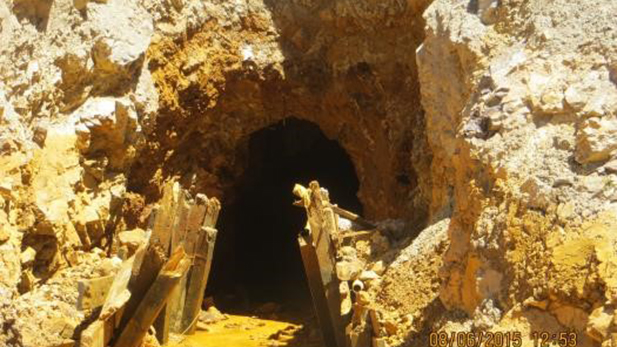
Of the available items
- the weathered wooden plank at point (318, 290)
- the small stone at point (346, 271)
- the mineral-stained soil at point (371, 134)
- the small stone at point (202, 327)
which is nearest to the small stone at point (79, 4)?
the mineral-stained soil at point (371, 134)

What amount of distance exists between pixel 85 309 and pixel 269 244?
948 cm

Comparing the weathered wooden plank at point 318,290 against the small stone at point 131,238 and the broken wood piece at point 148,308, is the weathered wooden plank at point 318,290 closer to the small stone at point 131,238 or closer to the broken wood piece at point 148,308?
the broken wood piece at point 148,308

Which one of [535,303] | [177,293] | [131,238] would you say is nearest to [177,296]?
[177,293]

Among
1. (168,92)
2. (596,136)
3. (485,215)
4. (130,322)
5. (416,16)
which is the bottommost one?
(130,322)

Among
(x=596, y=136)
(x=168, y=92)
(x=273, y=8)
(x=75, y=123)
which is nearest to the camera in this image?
(x=596, y=136)

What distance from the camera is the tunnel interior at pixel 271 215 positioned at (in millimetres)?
14867

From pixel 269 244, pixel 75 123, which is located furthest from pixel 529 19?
pixel 269 244

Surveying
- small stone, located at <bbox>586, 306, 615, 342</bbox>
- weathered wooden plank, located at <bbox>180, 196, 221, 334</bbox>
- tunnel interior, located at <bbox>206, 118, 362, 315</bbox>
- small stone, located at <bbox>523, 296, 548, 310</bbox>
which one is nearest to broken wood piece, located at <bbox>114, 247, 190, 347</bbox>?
weathered wooden plank, located at <bbox>180, 196, 221, 334</bbox>

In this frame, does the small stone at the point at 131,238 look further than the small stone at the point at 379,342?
Yes

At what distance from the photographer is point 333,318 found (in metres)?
8.66

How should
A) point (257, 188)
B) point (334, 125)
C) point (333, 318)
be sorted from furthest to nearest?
point (257, 188) < point (334, 125) < point (333, 318)

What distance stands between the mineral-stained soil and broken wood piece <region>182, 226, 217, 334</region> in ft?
3.34

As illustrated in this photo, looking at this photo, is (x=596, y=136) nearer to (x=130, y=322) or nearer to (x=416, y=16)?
(x=130, y=322)

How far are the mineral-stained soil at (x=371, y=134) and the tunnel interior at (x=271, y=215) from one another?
74.5 inches
